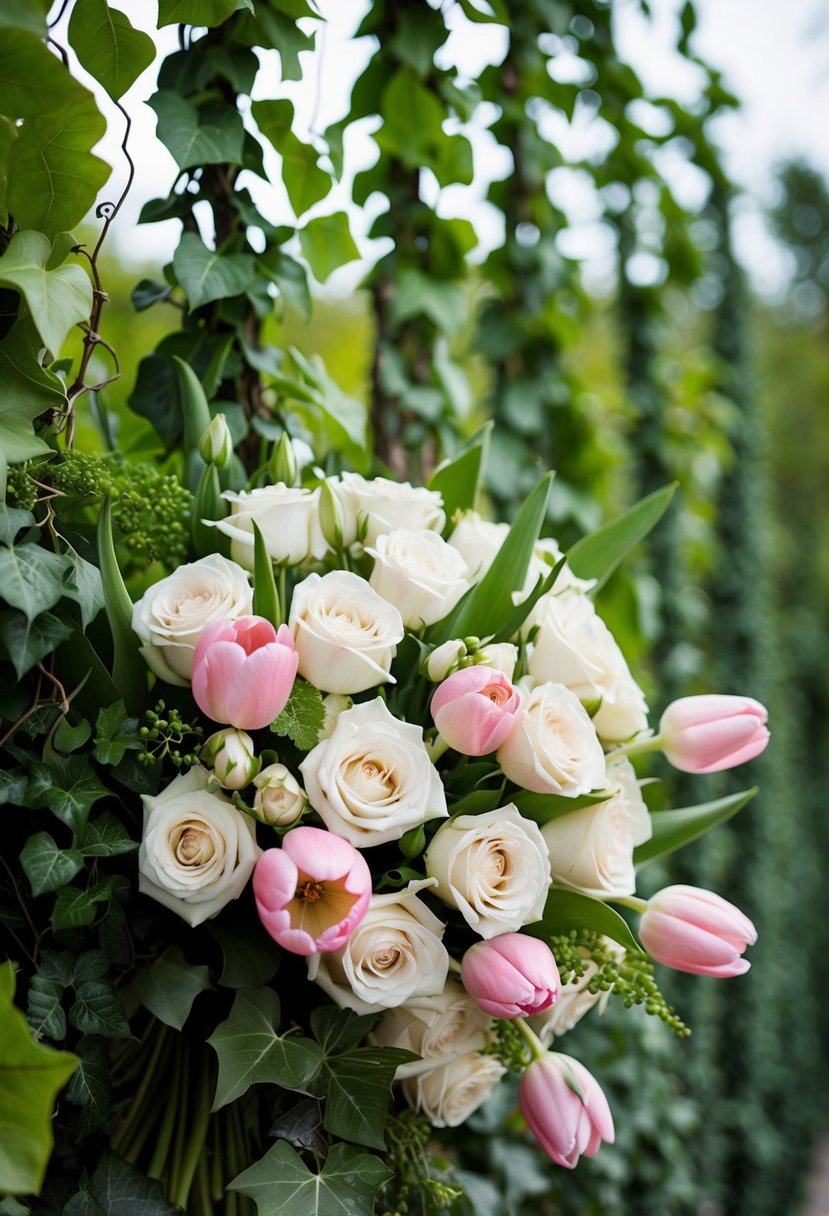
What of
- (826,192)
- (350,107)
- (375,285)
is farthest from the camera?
(826,192)

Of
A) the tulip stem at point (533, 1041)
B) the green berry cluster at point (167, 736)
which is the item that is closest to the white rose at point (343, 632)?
the green berry cluster at point (167, 736)

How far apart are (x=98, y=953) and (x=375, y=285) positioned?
1075mm

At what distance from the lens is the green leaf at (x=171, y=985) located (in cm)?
69

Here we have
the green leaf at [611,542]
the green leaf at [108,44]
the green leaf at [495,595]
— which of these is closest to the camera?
the green leaf at [108,44]

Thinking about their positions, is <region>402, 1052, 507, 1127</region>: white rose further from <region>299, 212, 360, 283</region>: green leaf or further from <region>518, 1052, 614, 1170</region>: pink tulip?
<region>299, 212, 360, 283</region>: green leaf

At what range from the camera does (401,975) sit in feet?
2.21

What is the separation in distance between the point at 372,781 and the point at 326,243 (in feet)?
2.27

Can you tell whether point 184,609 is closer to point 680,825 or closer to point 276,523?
point 276,523

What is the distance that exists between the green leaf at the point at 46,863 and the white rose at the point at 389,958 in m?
0.19

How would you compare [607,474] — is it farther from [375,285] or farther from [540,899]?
[540,899]

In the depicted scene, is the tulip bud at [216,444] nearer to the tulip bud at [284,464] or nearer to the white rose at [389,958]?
the tulip bud at [284,464]

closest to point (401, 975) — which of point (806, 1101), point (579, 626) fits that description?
point (579, 626)

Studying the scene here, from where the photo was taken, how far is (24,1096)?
1.76 feet

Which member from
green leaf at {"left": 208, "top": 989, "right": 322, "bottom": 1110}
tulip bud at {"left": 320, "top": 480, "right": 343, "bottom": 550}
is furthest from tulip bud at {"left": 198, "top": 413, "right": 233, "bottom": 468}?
green leaf at {"left": 208, "top": 989, "right": 322, "bottom": 1110}
